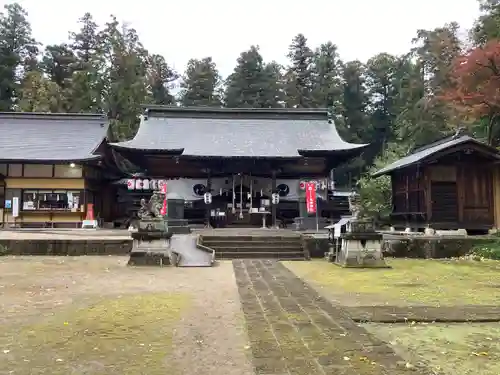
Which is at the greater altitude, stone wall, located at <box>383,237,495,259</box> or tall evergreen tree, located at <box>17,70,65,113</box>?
tall evergreen tree, located at <box>17,70,65,113</box>

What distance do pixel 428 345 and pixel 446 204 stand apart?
15.3 m

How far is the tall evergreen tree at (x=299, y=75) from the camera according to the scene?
4834 centimetres

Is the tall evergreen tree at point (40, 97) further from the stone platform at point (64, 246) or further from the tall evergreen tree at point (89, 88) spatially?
the stone platform at point (64, 246)

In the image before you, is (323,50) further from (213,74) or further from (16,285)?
(16,285)

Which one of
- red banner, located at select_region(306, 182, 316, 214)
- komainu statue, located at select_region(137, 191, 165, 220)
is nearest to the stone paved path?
komainu statue, located at select_region(137, 191, 165, 220)

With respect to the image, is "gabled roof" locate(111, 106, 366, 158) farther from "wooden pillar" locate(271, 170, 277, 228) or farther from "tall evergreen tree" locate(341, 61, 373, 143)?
"tall evergreen tree" locate(341, 61, 373, 143)

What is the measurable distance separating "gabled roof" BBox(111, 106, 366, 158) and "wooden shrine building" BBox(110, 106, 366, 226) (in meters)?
0.05

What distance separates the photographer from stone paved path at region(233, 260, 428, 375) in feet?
11.5

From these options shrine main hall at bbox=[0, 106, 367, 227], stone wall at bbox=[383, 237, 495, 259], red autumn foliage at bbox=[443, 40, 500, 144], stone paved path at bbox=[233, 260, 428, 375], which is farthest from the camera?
shrine main hall at bbox=[0, 106, 367, 227]

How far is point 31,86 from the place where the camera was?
3744 centimetres

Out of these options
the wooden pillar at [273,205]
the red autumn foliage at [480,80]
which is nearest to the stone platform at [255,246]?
the wooden pillar at [273,205]

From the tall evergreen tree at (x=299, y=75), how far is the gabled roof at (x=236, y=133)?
21.2m

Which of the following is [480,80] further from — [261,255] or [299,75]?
[299,75]

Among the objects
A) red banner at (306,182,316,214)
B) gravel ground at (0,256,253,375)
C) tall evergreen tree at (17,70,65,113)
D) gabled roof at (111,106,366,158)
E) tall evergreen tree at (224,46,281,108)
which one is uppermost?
tall evergreen tree at (224,46,281,108)
